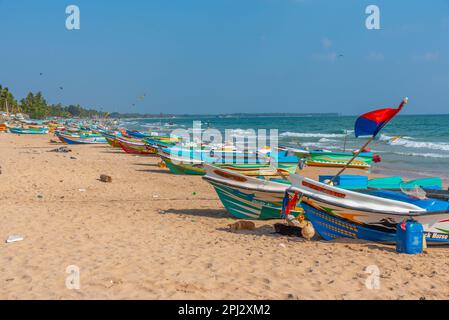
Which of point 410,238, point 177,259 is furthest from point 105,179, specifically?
point 410,238

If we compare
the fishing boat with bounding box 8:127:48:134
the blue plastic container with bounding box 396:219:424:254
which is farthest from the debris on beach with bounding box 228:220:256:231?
the fishing boat with bounding box 8:127:48:134

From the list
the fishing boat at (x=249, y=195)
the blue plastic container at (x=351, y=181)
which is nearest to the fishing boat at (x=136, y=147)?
the fishing boat at (x=249, y=195)

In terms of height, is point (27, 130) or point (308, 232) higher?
point (27, 130)

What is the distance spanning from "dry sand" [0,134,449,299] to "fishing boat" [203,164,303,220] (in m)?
0.31

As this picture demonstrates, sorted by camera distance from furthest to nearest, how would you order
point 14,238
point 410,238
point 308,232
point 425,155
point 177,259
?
1. point 425,155
2. point 308,232
3. point 14,238
4. point 410,238
5. point 177,259

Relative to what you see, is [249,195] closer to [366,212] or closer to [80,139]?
[366,212]

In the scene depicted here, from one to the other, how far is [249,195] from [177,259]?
134 inches

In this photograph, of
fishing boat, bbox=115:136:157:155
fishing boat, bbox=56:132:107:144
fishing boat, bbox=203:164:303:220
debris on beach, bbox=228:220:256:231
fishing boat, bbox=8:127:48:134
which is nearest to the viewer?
debris on beach, bbox=228:220:256:231

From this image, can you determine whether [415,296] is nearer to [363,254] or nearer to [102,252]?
[363,254]

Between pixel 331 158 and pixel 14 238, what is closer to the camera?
pixel 14 238

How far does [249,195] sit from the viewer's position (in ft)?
31.5

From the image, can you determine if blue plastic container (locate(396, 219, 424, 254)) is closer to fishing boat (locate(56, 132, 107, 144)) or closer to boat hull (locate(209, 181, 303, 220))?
boat hull (locate(209, 181, 303, 220))

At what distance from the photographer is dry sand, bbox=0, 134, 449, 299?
526 centimetres

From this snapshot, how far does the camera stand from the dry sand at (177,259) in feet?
17.3
